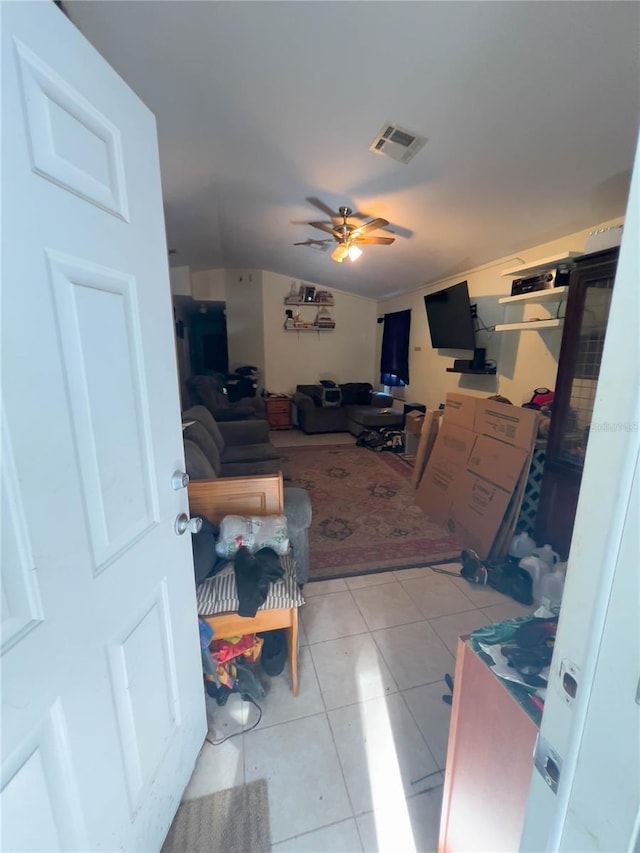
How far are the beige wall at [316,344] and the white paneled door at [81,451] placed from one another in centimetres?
529

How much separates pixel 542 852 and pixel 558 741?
19 centimetres

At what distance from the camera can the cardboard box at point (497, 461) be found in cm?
231

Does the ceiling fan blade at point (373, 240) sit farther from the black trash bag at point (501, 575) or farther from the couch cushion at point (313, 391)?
the couch cushion at point (313, 391)

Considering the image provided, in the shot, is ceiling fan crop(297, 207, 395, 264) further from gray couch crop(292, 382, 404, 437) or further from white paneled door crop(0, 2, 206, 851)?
gray couch crop(292, 382, 404, 437)

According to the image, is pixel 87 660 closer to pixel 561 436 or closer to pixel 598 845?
pixel 598 845

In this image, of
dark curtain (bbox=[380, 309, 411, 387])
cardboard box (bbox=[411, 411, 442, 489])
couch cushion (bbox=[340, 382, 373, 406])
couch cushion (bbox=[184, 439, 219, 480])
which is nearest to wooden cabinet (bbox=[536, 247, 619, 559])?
cardboard box (bbox=[411, 411, 442, 489])

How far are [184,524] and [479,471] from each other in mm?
2225

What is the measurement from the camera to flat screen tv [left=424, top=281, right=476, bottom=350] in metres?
3.74

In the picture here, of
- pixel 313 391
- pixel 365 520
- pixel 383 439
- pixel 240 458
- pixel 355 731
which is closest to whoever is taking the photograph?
pixel 355 731

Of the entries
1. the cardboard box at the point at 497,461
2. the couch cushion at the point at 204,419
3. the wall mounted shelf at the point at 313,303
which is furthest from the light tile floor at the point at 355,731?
the wall mounted shelf at the point at 313,303

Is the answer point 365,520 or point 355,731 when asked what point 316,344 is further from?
point 355,731

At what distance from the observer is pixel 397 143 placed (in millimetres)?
2053

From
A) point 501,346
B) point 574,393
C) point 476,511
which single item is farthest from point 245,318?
point 574,393

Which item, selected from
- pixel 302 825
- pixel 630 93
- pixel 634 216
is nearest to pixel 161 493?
pixel 634 216
